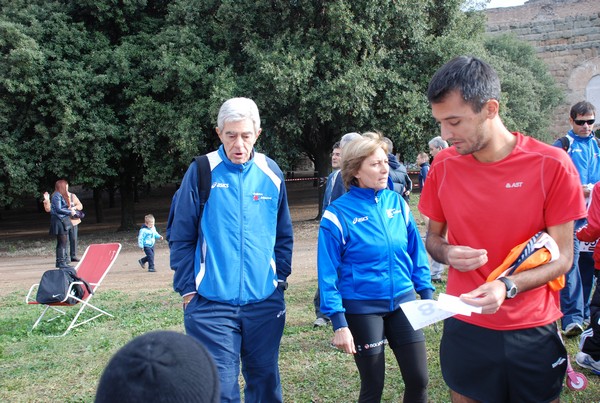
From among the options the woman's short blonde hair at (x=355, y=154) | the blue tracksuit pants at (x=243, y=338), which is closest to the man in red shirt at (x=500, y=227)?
the woman's short blonde hair at (x=355, y=154)

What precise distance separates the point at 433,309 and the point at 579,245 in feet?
11.8

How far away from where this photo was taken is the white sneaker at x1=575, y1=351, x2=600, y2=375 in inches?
170

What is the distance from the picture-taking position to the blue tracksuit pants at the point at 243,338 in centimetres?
325

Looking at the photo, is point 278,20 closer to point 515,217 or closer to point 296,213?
point 296,213

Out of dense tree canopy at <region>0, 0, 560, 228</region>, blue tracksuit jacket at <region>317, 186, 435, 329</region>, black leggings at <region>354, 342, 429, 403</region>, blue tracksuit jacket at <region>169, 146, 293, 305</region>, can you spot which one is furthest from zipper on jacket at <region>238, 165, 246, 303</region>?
dense tree canopy at <region>0, 0, 560, 228</region>

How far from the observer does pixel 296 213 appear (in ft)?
76.1

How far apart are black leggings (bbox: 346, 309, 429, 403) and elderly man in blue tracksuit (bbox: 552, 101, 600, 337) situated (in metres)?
2.53

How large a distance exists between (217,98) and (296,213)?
819 centimetres

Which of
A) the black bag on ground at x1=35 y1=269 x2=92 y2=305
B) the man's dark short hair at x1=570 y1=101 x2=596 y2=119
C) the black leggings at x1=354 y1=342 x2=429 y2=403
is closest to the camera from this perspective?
the black leggings at x1=354 y1=342 x2=429 y2=403

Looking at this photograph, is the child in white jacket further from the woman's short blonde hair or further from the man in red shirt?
the man in red shirt

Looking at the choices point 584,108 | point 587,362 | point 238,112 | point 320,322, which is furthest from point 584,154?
point 238,112

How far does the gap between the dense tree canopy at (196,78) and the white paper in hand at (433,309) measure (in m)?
13.7

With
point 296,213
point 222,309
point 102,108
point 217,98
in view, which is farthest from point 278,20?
point 222,309

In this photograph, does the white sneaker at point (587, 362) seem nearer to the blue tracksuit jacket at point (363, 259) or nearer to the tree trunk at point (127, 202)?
the blue tracksuit jacket at point (363, 259)
